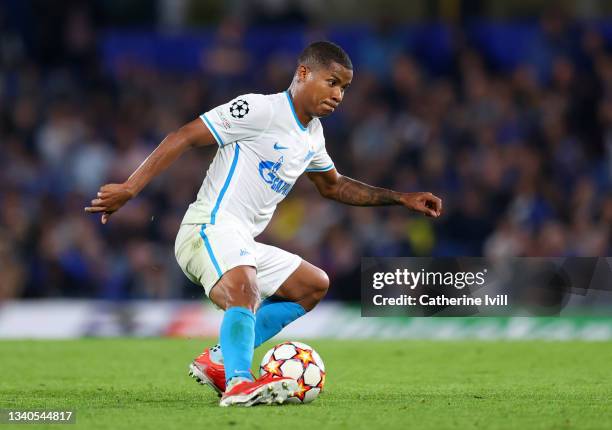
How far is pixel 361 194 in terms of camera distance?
7930mm

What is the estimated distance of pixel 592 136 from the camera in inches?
586

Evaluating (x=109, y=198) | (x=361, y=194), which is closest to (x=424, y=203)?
(x=361, y=194)

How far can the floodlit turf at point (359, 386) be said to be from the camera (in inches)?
242

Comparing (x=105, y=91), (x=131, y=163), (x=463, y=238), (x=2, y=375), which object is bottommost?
(x=2, y=375)

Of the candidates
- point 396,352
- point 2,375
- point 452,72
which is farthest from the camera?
point 452,72

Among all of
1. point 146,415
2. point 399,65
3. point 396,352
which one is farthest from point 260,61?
point 146,415

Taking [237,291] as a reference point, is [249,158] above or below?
above

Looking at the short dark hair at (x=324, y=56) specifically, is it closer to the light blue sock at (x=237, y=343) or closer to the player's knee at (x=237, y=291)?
the player's knee at (x=237, y=291)

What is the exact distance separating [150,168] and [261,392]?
1.44 metres

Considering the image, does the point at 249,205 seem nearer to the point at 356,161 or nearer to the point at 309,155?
the point at 309,155

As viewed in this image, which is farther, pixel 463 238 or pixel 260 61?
pixel 260 61

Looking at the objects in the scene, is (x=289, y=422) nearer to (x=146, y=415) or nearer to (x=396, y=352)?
(x=146, y=415)

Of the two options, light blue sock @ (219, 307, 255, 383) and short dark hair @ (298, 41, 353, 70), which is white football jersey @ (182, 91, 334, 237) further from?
light blue sock @ (219, 307, 255, 383)

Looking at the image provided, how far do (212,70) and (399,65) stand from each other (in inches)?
109
